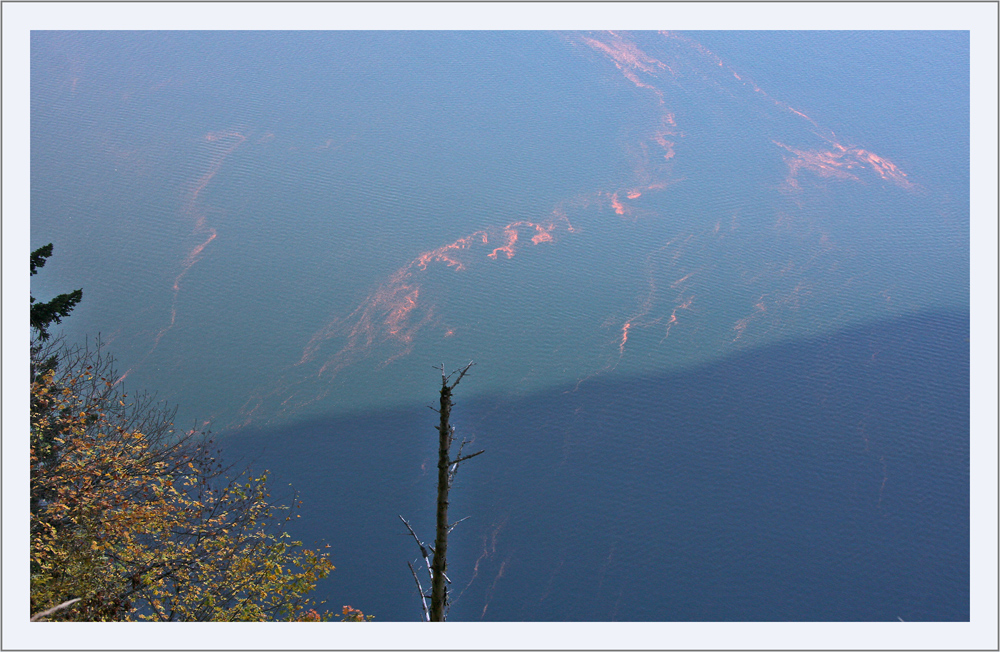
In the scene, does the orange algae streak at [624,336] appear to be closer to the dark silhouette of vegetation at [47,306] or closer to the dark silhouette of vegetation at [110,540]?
the dark silhouette of vegetation at [110,540]

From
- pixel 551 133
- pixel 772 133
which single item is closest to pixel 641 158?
pixel 551 133

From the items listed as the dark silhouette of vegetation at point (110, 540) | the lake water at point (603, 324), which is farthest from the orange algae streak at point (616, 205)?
the dark silhouette of vegetation at point (110, 540)

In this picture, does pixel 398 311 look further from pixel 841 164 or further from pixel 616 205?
pixel 841 164

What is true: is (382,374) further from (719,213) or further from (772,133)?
(772,133)

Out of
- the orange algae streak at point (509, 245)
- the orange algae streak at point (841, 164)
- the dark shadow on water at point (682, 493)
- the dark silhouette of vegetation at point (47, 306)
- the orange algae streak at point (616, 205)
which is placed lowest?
the dark shadow on water at point (682, 493)

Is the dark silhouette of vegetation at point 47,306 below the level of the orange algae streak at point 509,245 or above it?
below

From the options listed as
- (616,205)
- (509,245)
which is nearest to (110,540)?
(509,245)

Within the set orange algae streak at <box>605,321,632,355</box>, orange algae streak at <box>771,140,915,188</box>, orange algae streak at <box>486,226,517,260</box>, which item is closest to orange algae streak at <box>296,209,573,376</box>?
orange algae streak at <box>486,226,517,260</box>

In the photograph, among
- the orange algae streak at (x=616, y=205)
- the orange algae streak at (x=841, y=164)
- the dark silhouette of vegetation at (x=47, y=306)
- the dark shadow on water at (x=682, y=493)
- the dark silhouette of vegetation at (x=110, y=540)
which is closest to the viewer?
the dark silhouette of vegetation at (x=110, y=540)

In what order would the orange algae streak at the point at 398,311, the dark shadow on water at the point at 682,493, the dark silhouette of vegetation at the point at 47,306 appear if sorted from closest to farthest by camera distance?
the dark silhouette of vegetation at the point at 47,306 → the dark shadow on water at the point at 682,493 → the orange algae streak at the point at 398,311
